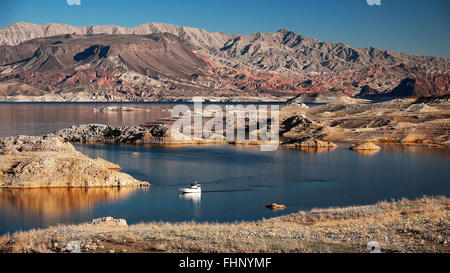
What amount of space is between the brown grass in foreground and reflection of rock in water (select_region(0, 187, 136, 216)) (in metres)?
9.17

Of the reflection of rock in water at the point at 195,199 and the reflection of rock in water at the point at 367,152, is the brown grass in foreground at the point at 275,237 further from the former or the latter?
the reflection of rock in water at the point at 367,152

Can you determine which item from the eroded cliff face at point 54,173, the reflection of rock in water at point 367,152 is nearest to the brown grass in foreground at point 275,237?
the eroded cliff face at point 54,173

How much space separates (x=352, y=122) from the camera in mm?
93688

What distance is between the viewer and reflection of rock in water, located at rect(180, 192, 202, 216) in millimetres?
30719

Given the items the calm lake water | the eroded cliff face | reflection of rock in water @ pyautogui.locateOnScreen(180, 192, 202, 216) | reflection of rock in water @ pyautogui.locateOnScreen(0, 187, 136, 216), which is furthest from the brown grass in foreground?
the eroded cliff face

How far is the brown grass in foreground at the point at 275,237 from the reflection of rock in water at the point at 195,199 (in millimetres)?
7645

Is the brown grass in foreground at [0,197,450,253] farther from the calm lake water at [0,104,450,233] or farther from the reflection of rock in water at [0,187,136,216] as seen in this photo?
the reflection of rock in water at [0,187,136,216]

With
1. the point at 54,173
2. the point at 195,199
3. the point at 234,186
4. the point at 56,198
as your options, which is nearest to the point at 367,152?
the point at 234,186

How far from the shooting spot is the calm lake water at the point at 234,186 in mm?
30203

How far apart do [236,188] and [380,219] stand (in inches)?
673

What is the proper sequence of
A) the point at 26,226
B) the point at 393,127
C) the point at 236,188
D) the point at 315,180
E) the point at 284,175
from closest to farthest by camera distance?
the point at 26,226
the point at 236,188
the point at 315,180
the point at 284,175
the point at 393,127

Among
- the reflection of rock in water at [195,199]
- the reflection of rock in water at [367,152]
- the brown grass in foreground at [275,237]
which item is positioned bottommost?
the reflection of rock in water at [195,199]
